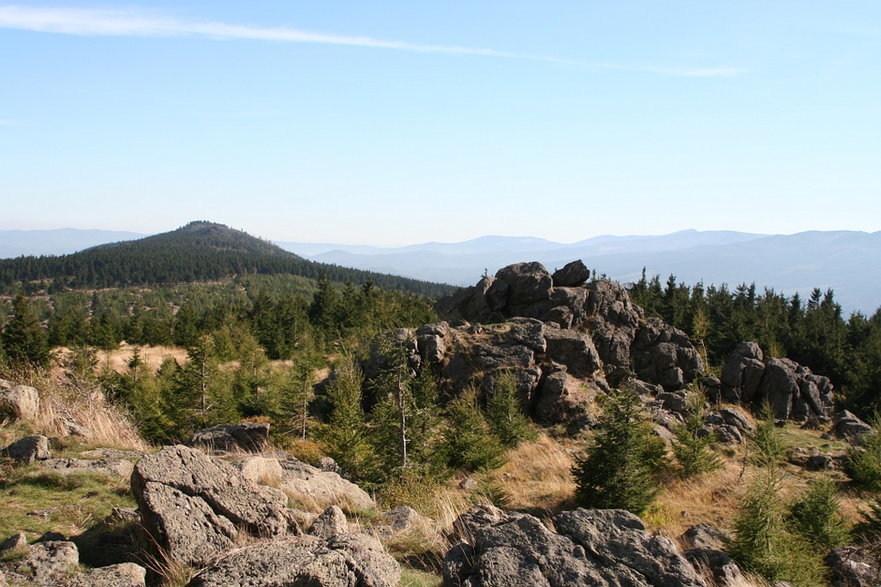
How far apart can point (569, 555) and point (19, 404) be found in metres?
13.7

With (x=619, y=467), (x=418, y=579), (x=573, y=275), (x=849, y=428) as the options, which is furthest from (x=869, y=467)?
(x=418, y=579)

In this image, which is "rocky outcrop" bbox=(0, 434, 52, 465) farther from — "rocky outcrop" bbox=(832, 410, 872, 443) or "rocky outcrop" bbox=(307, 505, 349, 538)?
"rocky outcrop" bbox=(832, 410, 872, 443)

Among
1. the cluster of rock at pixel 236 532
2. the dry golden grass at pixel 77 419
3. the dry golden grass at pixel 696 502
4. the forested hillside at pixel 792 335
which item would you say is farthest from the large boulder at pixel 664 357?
the cluster of rock at pixel 236 532

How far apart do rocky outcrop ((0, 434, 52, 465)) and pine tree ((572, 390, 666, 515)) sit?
1472cm

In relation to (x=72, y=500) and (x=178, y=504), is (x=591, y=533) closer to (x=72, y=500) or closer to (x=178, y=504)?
(x=178, y=504)

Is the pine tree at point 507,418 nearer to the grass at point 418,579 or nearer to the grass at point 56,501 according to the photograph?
the grass at point 56,501

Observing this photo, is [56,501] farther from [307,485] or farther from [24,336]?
[24,336]

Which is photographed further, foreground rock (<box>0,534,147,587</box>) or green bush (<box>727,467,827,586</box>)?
green bush (<box>727,467,827,586</box>)

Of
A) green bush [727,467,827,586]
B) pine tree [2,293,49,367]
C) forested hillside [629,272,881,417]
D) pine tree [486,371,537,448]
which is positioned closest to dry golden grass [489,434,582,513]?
pine tree [486,371,537,448]

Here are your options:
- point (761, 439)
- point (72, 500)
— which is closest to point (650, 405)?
point (761, 439)

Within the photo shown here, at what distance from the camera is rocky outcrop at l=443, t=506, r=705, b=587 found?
6.07 meters

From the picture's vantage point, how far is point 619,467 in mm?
16766

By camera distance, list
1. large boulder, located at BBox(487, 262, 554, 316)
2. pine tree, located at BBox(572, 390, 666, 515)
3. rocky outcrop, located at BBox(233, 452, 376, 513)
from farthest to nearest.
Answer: large boulder, located at BBox(487, 262, 554, 316) → pine tree, located at BBox(572, 390, 666, 515) → rocky outcrop, located at BBox(233, 452, 376, 513)

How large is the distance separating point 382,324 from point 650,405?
92.6ft
